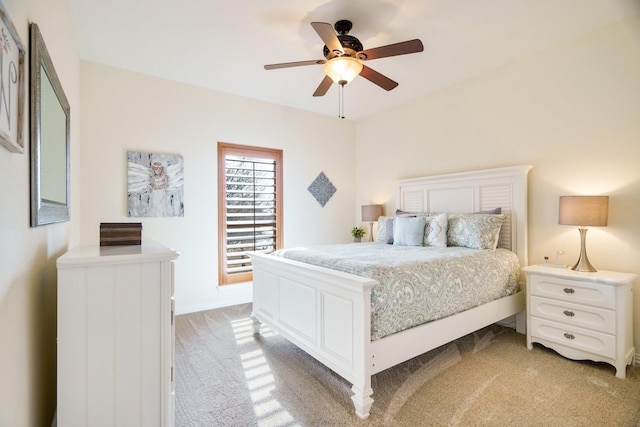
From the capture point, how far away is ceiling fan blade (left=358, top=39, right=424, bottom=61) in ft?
7.30

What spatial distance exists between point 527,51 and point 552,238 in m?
1.89

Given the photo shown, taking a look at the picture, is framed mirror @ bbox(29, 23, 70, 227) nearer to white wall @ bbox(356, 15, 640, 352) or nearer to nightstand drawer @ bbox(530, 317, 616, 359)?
nightstand drawer @ bbox(530, 317, 616, 359)

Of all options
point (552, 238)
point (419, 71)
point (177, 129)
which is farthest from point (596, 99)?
point (177, 129)

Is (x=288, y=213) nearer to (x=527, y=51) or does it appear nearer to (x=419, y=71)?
(x=419, y=71)

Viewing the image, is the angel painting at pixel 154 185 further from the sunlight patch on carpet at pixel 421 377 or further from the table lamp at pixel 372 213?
the sunlight patch on carpet at pixel 421 377

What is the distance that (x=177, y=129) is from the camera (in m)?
3.73

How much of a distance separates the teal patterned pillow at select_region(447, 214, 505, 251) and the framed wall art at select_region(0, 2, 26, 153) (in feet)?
11.0

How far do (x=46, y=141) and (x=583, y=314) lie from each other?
3.78 metres

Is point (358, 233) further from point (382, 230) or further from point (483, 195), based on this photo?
point (483, 195)

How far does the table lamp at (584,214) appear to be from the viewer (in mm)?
2527

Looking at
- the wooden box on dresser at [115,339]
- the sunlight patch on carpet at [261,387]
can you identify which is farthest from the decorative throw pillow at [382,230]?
the wooden box on dresser at [115,339]

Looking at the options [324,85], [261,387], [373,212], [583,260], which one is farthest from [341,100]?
[261,387]

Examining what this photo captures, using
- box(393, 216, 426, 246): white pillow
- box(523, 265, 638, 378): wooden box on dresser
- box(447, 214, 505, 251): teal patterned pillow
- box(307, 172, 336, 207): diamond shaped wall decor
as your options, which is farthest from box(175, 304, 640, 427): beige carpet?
box(307, 172, 336, 207): diamond shaped wall decor

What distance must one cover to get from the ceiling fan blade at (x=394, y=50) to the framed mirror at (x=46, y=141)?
1.93m
